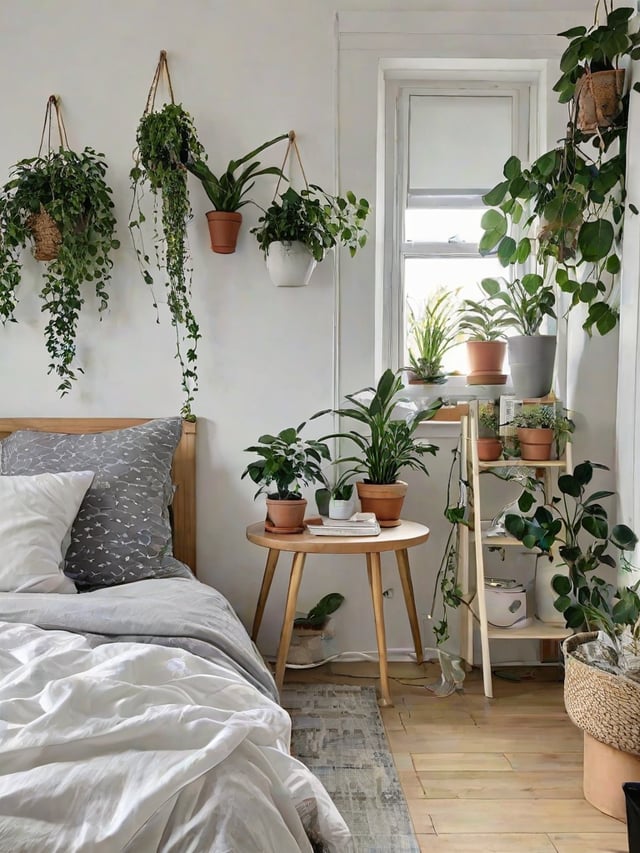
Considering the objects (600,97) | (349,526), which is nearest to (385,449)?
(349,526)

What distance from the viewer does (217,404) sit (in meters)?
3.04

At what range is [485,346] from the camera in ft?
9.99

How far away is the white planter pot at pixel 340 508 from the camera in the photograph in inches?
108

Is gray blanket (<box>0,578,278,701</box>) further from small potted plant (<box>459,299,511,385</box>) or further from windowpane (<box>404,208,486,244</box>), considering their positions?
windowpane (<box>404,208,486,244</box>)

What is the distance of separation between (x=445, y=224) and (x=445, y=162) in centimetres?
24

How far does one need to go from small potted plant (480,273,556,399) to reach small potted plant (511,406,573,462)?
0.11 meters

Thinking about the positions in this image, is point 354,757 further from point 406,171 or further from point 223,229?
point 406,171

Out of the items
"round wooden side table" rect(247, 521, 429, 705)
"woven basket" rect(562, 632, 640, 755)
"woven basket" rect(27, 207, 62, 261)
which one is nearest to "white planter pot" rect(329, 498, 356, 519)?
"round wooden side table" rect(247, 521, 429, 705)

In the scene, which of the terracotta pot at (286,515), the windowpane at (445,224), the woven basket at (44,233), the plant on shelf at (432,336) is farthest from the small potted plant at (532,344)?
the woven basket at (44,233)

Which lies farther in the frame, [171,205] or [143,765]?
[171,205]

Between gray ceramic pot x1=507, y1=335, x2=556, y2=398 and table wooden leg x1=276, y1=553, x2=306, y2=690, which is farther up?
gray ceramic pot x1=507, y1=335, x2=556, y2=398

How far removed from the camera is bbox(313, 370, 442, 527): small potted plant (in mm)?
2816

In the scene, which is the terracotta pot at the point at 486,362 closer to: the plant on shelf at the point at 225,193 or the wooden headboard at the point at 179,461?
the plant on shelf at the point at 225,193

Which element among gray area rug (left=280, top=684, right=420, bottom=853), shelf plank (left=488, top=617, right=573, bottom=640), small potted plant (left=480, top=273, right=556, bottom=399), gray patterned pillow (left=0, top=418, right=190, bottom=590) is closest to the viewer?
gray area rug (left=280, top=684, right=420, bottom=853)
